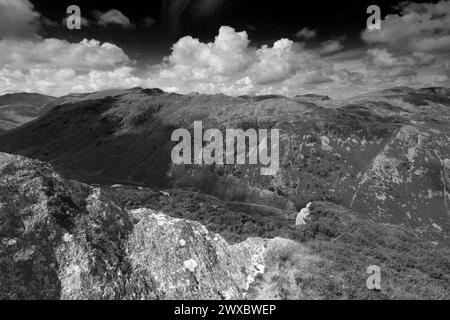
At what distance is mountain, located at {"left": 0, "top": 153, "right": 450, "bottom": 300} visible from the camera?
2061cm

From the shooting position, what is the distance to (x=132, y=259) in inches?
963

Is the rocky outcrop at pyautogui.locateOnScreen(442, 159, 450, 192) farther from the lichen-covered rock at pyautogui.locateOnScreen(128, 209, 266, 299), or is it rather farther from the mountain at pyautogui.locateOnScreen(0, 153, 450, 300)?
the lichen-covered rock at pyautogui.locateOnScreen(128, 209, 266, 299)

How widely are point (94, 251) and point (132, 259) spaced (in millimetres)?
3222

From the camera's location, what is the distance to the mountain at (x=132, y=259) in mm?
20609

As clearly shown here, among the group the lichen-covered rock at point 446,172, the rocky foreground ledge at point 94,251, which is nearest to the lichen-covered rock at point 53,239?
the rocky foreground ledge at point 94,251

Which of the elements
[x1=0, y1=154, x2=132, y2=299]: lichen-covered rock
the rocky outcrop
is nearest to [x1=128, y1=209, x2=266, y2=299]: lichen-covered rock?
[x1=0, y1=154, x2=132, y2=299]: lichen-covered rock

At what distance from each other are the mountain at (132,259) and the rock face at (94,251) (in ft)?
0.21

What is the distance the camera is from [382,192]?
174 metres

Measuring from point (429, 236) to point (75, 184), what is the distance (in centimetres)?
15986

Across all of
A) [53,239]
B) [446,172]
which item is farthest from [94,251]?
[446,172]

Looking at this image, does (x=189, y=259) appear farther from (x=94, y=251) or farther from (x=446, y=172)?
(x=446, y=172)

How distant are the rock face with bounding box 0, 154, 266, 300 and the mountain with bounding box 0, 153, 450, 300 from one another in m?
0.06
